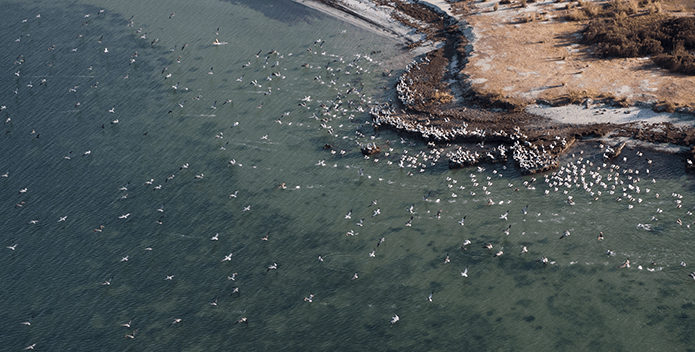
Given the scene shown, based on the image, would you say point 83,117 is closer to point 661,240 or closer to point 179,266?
point 179,266

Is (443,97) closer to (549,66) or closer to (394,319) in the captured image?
(549,66)

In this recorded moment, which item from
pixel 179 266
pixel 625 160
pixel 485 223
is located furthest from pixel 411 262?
pixel 625 160

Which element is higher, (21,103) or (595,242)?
(21,103)

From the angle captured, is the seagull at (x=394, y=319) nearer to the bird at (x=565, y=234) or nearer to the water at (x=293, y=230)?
the water at (x=293, y=230)

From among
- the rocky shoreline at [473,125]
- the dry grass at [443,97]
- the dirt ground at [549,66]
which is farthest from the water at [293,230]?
the dirt ground at [549,66]

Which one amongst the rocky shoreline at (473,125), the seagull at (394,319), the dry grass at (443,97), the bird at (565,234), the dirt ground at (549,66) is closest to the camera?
the seagull at (394,319)

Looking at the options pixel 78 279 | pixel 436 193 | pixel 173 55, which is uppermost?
pixel 173 55

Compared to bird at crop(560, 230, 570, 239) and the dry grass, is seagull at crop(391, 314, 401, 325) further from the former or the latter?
the dry grass
